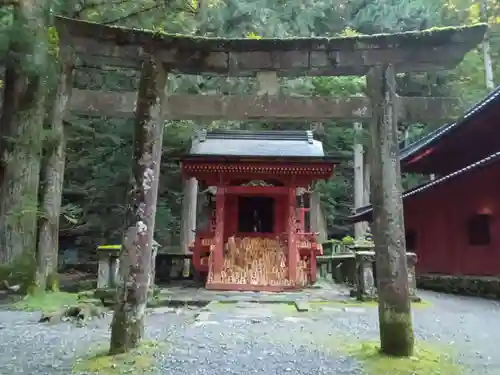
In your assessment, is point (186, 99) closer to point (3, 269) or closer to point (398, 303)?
point (398, 303)

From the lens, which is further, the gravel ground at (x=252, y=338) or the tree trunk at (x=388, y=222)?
the tree trunk at (x=388, y=222)

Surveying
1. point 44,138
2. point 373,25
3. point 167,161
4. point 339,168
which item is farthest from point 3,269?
point 339,168

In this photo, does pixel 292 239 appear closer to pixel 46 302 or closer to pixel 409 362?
pixel 46 302

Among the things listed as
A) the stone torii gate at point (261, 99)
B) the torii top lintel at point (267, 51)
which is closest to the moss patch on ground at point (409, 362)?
the stone torii gate at point (261, 99)

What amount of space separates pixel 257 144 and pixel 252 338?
9823 millimetres

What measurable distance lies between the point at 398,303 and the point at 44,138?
7.86 meters

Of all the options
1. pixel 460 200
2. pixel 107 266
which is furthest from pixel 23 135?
pixel 460 200

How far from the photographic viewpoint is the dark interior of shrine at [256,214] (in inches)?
626

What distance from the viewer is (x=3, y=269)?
8.70 m

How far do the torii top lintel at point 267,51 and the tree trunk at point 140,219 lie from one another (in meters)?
0.29

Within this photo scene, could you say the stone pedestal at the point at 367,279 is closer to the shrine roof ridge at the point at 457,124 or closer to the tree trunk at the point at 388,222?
the shrine roof ridge at the point at 457,124

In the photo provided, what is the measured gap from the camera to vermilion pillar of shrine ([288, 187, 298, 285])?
12828 mm

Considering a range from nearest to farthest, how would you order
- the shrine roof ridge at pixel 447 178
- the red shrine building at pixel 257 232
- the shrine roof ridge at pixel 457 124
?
the shrine roof ridge at pixel 447 178 < the shrine roof ridge at pixel 457 124 < the red shrine building at pixel 257 232

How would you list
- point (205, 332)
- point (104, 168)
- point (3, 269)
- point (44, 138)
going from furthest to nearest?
1. point (104, 168)
2. point (44, 138)
3. point (3, 269)
4. point (205, 332)
